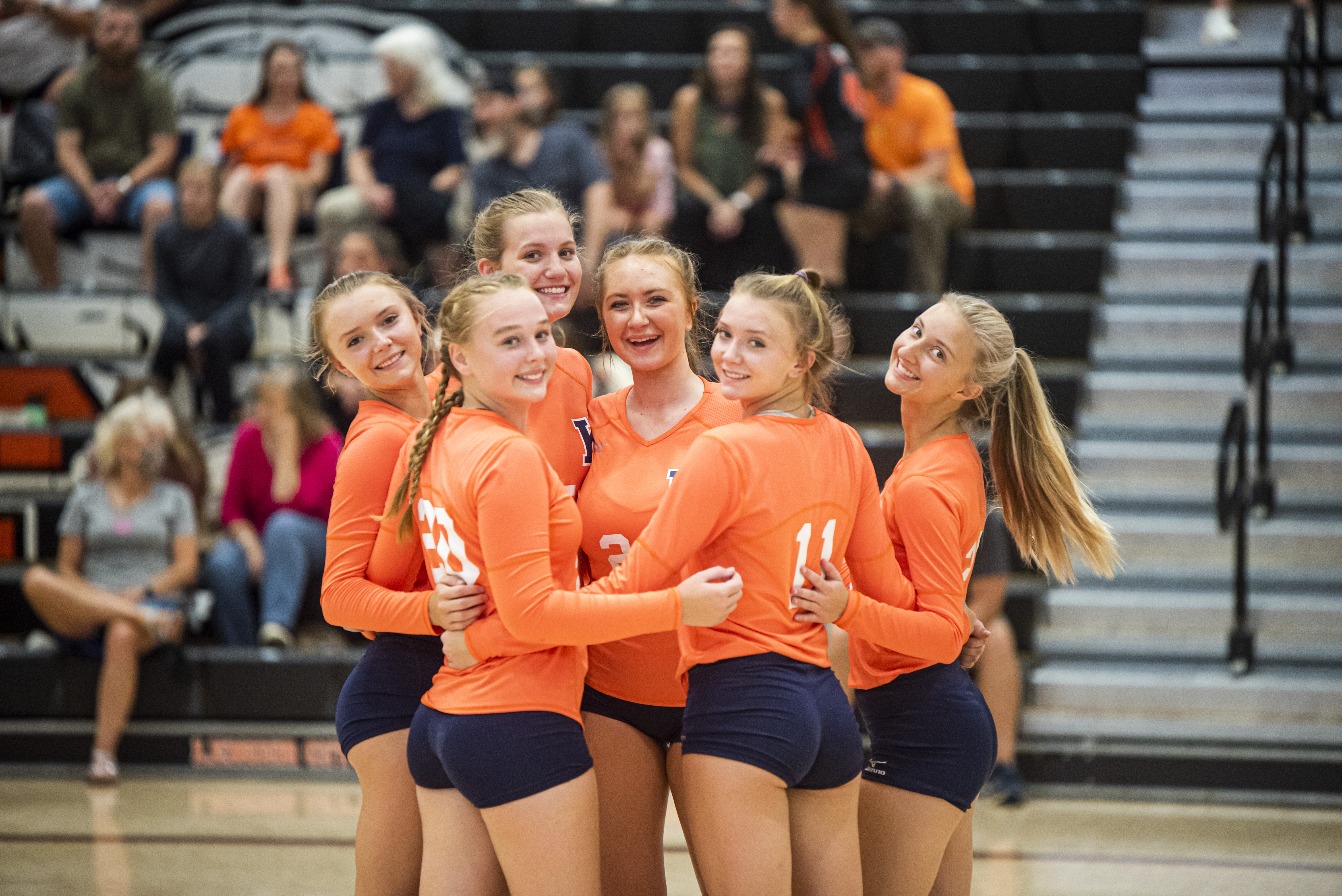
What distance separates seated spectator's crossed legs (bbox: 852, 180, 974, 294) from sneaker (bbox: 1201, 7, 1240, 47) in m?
2.18

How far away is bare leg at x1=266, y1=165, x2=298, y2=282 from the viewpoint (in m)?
6.80

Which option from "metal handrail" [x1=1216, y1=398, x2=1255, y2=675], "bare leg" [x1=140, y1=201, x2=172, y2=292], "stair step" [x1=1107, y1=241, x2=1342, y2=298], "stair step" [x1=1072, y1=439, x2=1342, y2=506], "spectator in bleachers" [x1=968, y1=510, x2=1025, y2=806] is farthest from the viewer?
"bare leg" [x1=140, y1=201, x2=172, y2=292]

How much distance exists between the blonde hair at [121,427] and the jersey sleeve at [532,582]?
3.90 metres

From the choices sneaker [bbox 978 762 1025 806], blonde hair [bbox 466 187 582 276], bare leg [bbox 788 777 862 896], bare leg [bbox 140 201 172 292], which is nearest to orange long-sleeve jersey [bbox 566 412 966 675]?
bare leg [bbox 788 777 862 896]

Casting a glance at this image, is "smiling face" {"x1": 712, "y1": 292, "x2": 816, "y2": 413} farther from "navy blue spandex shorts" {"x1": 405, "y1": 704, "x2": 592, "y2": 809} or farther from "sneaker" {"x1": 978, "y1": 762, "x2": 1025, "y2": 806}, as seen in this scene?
"sneaker" {"x1": 978, "y1": 762, "x2": 1025, "y2": 806}

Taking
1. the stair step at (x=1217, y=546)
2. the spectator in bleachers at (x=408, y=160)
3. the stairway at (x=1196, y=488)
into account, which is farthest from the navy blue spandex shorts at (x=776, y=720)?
the spectator in bleachers at (x=408, y=160)

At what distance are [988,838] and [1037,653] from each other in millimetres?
1197

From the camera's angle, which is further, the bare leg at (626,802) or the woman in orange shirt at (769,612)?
the bare leg at (626,802)

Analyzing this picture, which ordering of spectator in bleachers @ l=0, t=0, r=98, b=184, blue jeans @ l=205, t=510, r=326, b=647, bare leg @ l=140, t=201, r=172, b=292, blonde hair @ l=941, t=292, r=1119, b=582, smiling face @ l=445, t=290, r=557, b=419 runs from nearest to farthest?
smiling face @ l=445, t=290, r=557, b=419
blonde hair @ l=941, t=292, r=1119, b=582
blue jeans @ l=205, t=510, r=326, b=647
bare leg @ l=140, t=201, r=172, b=292
spectator in bleachers @ l=0, t=0, r=98, b=184

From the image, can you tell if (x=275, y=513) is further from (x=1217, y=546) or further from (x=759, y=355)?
(x=1217, y=546)

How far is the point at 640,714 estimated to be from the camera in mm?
2406

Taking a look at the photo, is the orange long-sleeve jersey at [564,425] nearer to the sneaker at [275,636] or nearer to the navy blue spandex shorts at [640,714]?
the navy blue spandex shorts at [640,714]

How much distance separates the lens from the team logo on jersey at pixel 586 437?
2.52 metres

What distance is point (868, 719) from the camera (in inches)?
98.7
